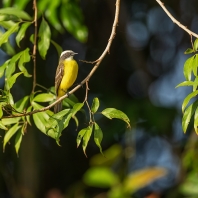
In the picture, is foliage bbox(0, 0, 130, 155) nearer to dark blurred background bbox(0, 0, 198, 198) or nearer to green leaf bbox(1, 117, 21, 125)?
green leaf bbox(1, 117, 21, 125)

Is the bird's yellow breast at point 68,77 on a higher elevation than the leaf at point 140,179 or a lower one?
higher

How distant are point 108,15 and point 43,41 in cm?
348

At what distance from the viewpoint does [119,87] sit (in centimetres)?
735

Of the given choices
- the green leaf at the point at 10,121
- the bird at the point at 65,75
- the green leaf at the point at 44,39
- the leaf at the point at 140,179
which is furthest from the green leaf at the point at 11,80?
A: the leaf at the point at 140,179

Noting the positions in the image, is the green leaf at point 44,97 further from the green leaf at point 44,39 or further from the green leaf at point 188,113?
the green leaf at point 188,113

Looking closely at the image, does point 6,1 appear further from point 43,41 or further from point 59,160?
point 59,160

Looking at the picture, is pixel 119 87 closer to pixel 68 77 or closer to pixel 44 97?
pixel 68 77

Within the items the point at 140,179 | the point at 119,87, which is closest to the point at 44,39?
the point at 140,179

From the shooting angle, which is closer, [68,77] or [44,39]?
[44,39]

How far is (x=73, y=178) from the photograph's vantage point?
7.62m

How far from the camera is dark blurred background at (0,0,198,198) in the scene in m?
6.59

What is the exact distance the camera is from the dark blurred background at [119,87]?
6.59 metres

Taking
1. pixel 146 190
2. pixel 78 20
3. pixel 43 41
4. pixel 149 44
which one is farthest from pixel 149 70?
pixel 43 41

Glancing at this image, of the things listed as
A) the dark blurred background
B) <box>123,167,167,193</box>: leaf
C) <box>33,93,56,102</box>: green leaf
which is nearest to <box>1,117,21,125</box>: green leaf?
<box>33,93,56,102</box>: green leaf
